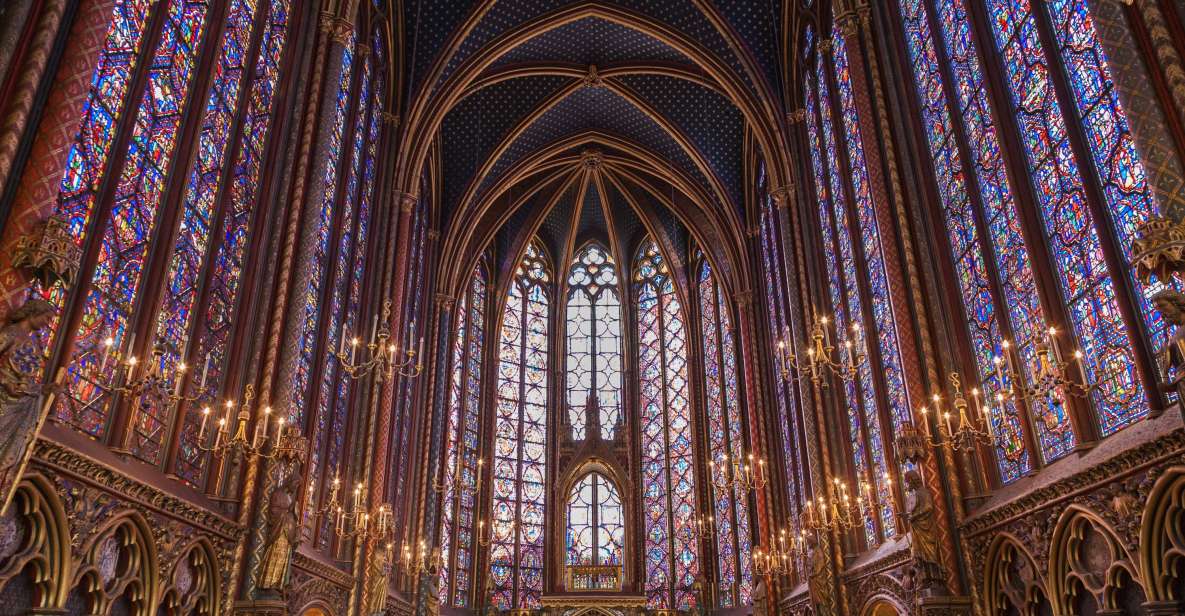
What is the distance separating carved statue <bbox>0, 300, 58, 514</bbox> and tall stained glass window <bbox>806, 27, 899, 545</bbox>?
12656 millimetres

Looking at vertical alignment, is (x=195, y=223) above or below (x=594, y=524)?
below

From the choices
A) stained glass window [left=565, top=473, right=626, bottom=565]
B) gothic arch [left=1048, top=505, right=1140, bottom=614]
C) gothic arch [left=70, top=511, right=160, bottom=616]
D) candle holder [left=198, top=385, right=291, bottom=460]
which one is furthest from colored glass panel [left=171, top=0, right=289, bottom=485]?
stained glass window [left=565, top=473, right=626, bottom=565]

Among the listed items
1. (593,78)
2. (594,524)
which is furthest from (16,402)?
(594,524)

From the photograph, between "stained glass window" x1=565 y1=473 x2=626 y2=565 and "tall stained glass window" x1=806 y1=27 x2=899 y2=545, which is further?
"stained glass window" x1=565 y1=473 x2=626 y2=565

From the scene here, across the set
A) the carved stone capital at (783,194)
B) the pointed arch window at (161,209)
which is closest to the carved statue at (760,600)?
the carved stone capital at (783,194)

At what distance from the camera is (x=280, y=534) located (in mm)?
11828

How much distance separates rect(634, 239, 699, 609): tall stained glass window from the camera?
95.1 ft

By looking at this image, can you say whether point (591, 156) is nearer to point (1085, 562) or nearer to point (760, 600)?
point (760, 600)

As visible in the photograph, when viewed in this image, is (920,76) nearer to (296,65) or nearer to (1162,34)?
(1162,34)

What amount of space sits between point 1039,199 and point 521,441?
74.8 feet

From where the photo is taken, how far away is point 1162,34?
7.61 metres

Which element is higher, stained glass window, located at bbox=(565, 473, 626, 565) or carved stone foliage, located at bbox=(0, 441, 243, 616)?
stained glass window, located at bbox=(565, 473, 626, 565)

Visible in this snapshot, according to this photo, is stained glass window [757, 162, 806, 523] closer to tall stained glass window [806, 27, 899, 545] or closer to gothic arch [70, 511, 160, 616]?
tall stained glass window [806, 27, 899, 545]

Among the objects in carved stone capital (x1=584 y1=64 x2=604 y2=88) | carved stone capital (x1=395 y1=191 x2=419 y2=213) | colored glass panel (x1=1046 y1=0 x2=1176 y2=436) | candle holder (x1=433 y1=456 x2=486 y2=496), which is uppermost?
carved stone capital (x1=584 y1=64 x2=604 y2=88)
